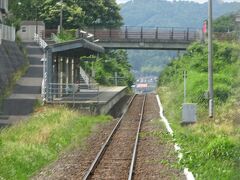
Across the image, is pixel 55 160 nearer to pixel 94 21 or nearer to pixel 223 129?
pixel 223 129

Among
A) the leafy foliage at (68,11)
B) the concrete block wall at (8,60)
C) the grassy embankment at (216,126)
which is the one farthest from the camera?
the leafy foliage at (68,11)

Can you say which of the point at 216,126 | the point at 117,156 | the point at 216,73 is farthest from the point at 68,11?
the point at 117,156

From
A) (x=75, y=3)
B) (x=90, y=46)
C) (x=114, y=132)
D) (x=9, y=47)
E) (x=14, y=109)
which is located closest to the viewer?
(x=114, y=132)

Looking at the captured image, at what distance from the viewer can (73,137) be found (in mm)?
21625

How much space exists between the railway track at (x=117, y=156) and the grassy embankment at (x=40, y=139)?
122 centimetres

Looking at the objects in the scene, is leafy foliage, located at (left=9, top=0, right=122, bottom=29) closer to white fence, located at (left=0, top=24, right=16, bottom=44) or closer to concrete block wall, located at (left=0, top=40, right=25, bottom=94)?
white fence, located at (left=0, top=24, right=16, bottom=44)

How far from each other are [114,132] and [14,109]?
23.5 feet

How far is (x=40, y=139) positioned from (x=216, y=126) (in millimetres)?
7001

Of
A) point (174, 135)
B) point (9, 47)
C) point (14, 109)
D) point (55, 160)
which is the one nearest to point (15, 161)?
point (55, 160)

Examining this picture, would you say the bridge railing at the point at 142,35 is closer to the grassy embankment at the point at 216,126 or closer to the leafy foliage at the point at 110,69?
the leafy foliage at the point at 110,69

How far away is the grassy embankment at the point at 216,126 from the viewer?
48.4 feet

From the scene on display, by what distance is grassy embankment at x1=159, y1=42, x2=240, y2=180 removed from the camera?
14.8m

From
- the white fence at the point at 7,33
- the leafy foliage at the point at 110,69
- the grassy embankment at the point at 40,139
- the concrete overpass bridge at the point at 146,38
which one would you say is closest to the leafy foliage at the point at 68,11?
the leafy foliage at the point at 110,69

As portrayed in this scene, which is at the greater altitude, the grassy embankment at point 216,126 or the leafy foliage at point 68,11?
the leafy foliage at point 68,11
